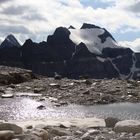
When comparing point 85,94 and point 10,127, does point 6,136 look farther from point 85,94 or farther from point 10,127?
point 85,94

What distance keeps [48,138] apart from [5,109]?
30.8m

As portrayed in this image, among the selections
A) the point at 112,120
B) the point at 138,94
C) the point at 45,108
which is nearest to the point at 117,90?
the point at 138,94

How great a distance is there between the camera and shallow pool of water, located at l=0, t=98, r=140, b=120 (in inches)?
1812

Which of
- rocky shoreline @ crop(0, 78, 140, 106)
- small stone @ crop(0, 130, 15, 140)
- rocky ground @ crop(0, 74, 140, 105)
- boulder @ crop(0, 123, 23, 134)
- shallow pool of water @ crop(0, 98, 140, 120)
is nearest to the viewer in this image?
small stone @ crop(0, 130, 15, 140)

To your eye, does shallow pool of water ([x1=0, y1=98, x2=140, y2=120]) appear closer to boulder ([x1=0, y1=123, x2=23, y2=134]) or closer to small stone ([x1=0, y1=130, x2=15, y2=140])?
boulder ([x1=0, y1=123, x2=23, y2=134])

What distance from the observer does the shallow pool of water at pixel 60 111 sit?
46.0 m

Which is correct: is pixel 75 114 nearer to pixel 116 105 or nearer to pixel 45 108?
pixel 45 108

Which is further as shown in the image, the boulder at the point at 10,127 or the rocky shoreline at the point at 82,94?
the rocky shoreline at the point at 82,94

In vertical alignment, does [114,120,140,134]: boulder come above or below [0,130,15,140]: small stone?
below

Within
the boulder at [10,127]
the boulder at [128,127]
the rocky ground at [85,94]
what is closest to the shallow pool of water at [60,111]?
the rocky ground at [85,94]

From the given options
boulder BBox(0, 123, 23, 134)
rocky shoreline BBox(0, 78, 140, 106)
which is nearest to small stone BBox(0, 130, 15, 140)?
boulder BBox(0, 123, 23, 134)

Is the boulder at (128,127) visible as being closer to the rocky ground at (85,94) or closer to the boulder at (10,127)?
the boulder at (10,127)

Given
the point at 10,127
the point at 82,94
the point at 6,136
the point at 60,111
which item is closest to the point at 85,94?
the point at 82,94

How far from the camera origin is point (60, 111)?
5044cm
